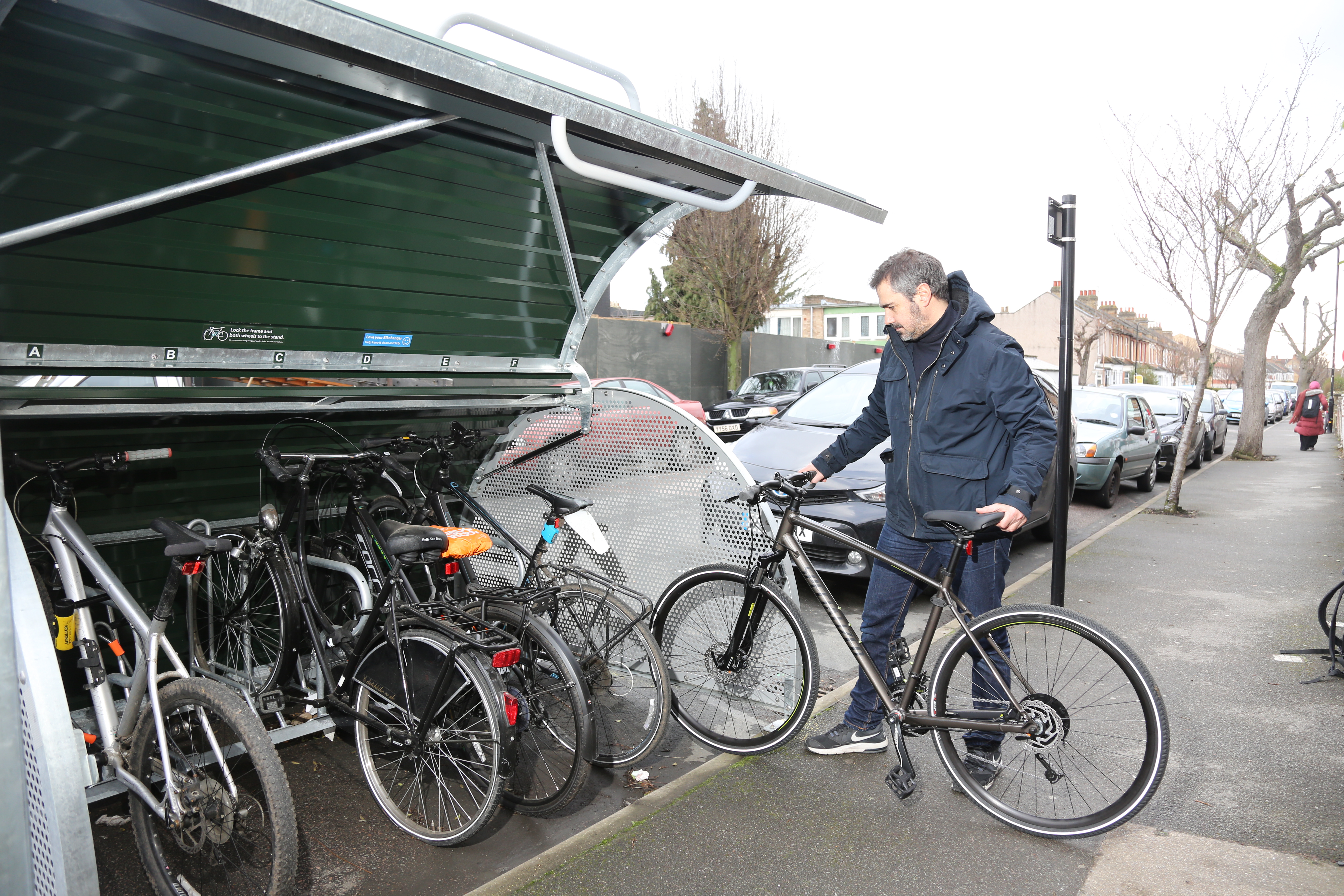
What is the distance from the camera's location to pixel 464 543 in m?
3.00

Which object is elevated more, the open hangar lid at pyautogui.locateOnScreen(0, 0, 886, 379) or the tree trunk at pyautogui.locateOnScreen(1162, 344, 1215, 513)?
the open hangar lid at pyautogui.locateOnScreen(0, 0, 886, 379)

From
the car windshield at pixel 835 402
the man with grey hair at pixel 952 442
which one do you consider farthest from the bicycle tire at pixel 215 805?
the car windshield at pixel 835 402

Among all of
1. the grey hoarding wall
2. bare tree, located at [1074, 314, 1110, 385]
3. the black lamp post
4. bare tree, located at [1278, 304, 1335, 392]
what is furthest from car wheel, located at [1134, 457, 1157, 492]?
bare tree, located at [1278, 304, 1335, 392]

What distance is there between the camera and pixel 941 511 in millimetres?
3205

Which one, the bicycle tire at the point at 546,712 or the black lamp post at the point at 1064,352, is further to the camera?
the black lamp post at the point at 1064,352

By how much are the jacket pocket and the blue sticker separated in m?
2.22

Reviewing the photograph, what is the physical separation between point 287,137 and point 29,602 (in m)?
1.68

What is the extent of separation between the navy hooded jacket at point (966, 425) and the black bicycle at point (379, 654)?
1697 mm

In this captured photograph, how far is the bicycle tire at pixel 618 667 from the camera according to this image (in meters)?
3.46

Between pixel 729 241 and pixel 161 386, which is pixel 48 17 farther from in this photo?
pixel 729 241

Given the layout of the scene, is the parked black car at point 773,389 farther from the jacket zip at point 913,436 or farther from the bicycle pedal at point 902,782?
the bicycle pedal at point 902,782

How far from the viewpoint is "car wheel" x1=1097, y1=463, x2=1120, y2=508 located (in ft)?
38.0

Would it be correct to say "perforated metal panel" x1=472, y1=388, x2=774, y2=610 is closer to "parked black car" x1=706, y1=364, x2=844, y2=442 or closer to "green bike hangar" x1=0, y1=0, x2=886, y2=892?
"green bike hangar" x1=0, y1=0, x2=886, y2=892

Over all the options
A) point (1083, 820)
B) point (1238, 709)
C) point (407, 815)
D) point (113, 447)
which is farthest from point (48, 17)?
point (1238, 709)
